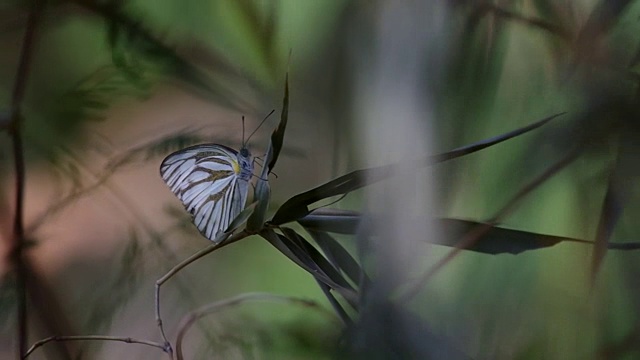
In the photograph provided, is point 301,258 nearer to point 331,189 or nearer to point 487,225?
point 331,189

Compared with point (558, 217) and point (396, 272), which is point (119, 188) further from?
point (558, 217)

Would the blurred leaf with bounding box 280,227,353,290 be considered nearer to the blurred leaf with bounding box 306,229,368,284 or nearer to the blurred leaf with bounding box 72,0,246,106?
the blurred leaf with bounding box 306,229,368,284

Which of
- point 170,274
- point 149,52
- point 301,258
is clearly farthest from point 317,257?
point 149,52

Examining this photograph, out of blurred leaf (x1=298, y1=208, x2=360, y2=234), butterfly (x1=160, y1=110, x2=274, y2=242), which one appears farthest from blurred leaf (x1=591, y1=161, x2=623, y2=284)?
butterfly (x1=160, y1=110, x2=274, y2=242)

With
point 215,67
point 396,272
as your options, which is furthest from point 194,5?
point 396,272

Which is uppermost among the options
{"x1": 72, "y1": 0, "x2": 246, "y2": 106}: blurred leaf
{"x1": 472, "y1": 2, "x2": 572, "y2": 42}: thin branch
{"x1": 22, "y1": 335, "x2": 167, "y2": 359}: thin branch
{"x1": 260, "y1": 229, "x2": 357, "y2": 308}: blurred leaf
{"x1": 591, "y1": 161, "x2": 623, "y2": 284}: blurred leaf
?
{"x1": 472, "y1": 2, "x2": 572, "y2": 42}: thin branch

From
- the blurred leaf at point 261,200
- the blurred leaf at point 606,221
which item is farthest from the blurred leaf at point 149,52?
the blurred leaf at point 606,221
